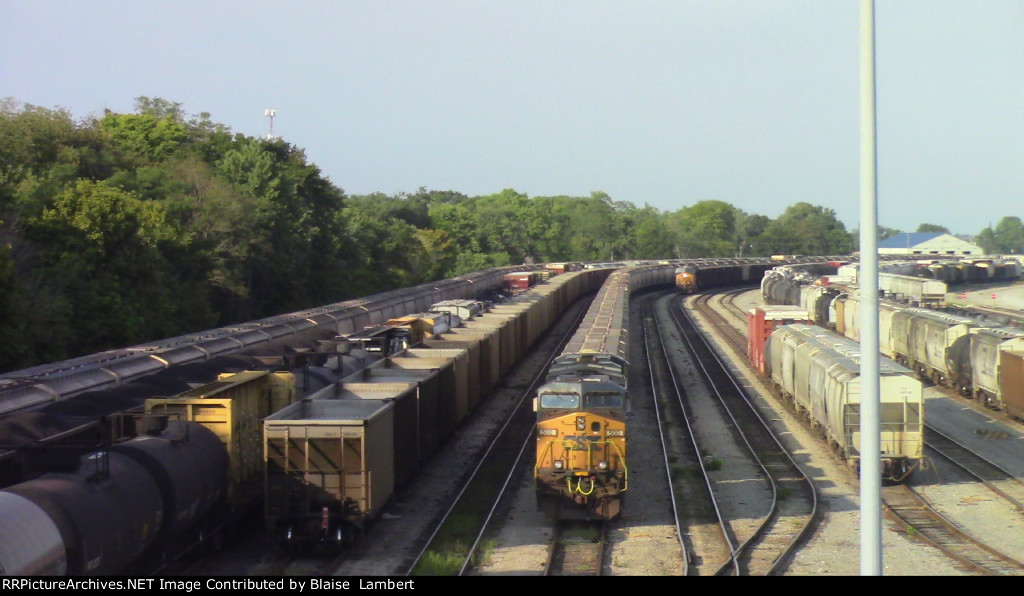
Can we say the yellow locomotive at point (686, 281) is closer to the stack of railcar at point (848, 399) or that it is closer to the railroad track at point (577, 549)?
the stack of railcar at point (848, 399)

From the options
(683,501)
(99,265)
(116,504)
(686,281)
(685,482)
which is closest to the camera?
(116,504)

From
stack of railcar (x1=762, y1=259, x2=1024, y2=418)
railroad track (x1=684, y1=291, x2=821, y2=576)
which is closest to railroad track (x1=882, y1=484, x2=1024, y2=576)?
railroad track (x1=684, y1=291, x2=821, y2=576)

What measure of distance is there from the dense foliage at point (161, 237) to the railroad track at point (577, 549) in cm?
1937

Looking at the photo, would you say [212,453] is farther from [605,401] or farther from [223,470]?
[605,401]

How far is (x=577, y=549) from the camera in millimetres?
16234

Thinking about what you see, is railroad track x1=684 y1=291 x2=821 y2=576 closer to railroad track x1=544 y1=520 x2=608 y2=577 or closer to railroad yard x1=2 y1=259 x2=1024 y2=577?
railroad yard x1=2 y1=259 x2=1024 y2=577

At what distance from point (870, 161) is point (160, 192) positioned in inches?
1921

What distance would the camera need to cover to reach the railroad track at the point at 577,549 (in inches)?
592

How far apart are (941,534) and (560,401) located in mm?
7430

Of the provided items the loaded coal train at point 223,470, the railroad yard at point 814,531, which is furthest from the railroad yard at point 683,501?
the loaded coal train at point 223,470

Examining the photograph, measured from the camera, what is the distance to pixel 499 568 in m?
15.2

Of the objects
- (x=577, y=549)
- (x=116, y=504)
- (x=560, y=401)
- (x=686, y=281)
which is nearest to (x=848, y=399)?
(x=560, y=401)

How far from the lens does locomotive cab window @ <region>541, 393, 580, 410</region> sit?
681 inches

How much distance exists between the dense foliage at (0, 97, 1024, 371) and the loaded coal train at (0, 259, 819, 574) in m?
11.2
